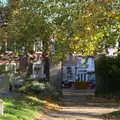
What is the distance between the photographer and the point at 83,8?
24.5 meters

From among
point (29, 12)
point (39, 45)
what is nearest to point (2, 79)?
point (39, 45)

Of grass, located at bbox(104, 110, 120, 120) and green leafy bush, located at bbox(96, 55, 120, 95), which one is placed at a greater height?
green leafy bush, located at bbox(96, 55, 120, 95)

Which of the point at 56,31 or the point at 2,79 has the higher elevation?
the point at 56,31

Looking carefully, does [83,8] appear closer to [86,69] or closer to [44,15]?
[44,15]

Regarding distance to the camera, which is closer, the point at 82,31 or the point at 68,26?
the point at 82,31

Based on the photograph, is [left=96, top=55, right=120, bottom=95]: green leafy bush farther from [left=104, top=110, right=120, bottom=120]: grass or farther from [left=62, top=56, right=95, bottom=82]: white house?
[left=62, top=56, right=95, bottom=82]: white house

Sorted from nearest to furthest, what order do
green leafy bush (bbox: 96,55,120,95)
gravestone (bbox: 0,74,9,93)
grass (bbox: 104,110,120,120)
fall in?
grass (bbox: 104,110,120,120) < gravestone (bbox: 0,74,9,93) < green leafy bush (bbox: 96,55,120,95)

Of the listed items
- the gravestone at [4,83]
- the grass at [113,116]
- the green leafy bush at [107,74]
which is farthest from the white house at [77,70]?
the grass at [113,116]

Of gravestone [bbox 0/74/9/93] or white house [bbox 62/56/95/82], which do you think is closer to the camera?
gravestone [bbox 0/74/9/93]

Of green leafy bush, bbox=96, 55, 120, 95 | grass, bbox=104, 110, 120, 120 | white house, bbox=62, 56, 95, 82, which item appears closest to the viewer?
grass, bbox=104, 110, 120, 120

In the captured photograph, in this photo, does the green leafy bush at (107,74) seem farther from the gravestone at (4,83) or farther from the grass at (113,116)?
the grass at (113,116)

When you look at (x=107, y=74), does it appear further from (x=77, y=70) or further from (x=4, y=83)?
(x=77, y=70)

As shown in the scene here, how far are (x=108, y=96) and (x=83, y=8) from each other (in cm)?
1822

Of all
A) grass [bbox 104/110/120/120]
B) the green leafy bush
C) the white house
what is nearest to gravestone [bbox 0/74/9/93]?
the green leafy bush
